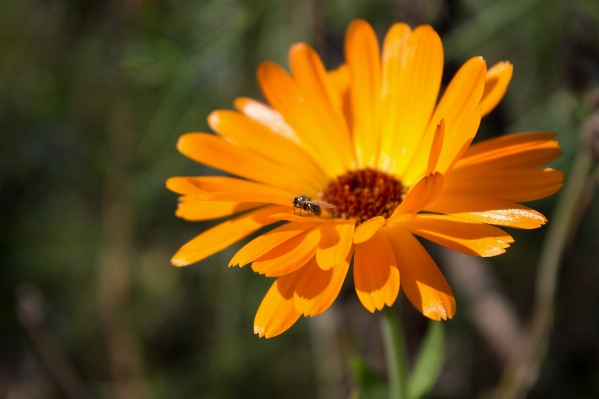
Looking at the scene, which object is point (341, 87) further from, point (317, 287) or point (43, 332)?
point (43, 332)

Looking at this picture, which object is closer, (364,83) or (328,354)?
(364,83)

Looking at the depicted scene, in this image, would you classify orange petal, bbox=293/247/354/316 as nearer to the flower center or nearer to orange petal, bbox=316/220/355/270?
orange petal, bbox=316/220/355/270

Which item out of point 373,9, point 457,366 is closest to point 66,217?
point 373,9

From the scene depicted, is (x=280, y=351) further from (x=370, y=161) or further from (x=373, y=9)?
(x=373, y=9)

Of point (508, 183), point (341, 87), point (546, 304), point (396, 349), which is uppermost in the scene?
point (341, 87)

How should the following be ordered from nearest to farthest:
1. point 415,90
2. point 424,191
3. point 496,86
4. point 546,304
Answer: point 424,191
point 496,86
point 415,90
point 546,304

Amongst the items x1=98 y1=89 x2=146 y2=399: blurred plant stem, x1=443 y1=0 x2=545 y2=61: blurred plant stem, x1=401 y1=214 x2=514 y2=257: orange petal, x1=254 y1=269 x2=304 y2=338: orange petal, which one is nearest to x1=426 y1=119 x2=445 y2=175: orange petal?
x1=401 y1=214 x2=514 y2=257: orange petal

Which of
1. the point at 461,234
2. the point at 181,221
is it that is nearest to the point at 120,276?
the point at 181,221

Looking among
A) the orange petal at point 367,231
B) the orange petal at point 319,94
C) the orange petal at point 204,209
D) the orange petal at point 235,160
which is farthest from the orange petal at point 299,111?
the orange petal at point 367,231
